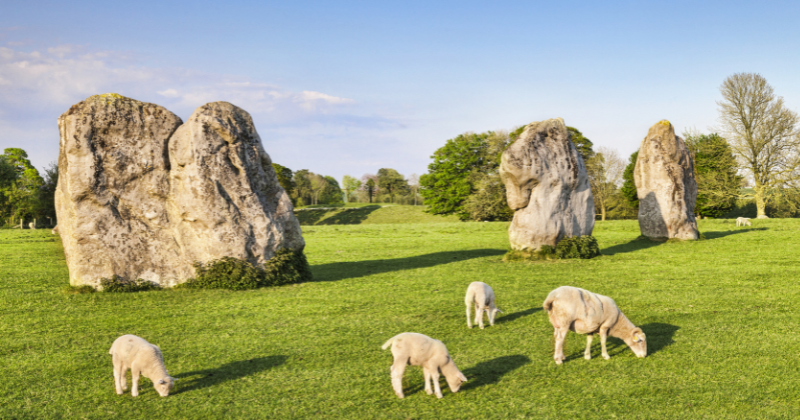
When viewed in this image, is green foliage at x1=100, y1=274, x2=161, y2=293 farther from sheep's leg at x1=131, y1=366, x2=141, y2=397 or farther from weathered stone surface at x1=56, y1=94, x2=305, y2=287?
sheep's leg at x1=131, y1=366, x2=141, y2=397

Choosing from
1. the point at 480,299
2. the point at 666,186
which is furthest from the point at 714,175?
→ the point at 480,299

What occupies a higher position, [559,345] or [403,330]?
[559,345]

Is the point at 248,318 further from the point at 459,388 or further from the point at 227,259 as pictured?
the point at 459,388

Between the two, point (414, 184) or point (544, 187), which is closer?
point (544, 187)

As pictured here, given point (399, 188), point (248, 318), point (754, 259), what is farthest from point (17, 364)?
point (399, 188)

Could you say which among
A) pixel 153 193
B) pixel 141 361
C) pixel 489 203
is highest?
pixel 489 203

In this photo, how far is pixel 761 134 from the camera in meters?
40.9

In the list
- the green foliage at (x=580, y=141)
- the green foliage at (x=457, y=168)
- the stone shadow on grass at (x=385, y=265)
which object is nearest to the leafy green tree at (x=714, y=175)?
the green foliage at (x=580, y=141)

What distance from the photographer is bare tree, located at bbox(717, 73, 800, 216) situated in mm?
39812

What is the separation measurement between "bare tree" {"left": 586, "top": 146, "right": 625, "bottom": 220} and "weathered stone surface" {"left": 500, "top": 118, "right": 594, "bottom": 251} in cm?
3535

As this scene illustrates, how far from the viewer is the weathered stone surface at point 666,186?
963 inches

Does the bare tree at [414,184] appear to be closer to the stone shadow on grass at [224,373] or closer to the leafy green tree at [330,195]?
the leafy green tree at [330,195]

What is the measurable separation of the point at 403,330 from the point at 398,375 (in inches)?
145

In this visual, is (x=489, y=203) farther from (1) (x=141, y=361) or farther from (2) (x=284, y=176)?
(1) (x=141, y=361)
